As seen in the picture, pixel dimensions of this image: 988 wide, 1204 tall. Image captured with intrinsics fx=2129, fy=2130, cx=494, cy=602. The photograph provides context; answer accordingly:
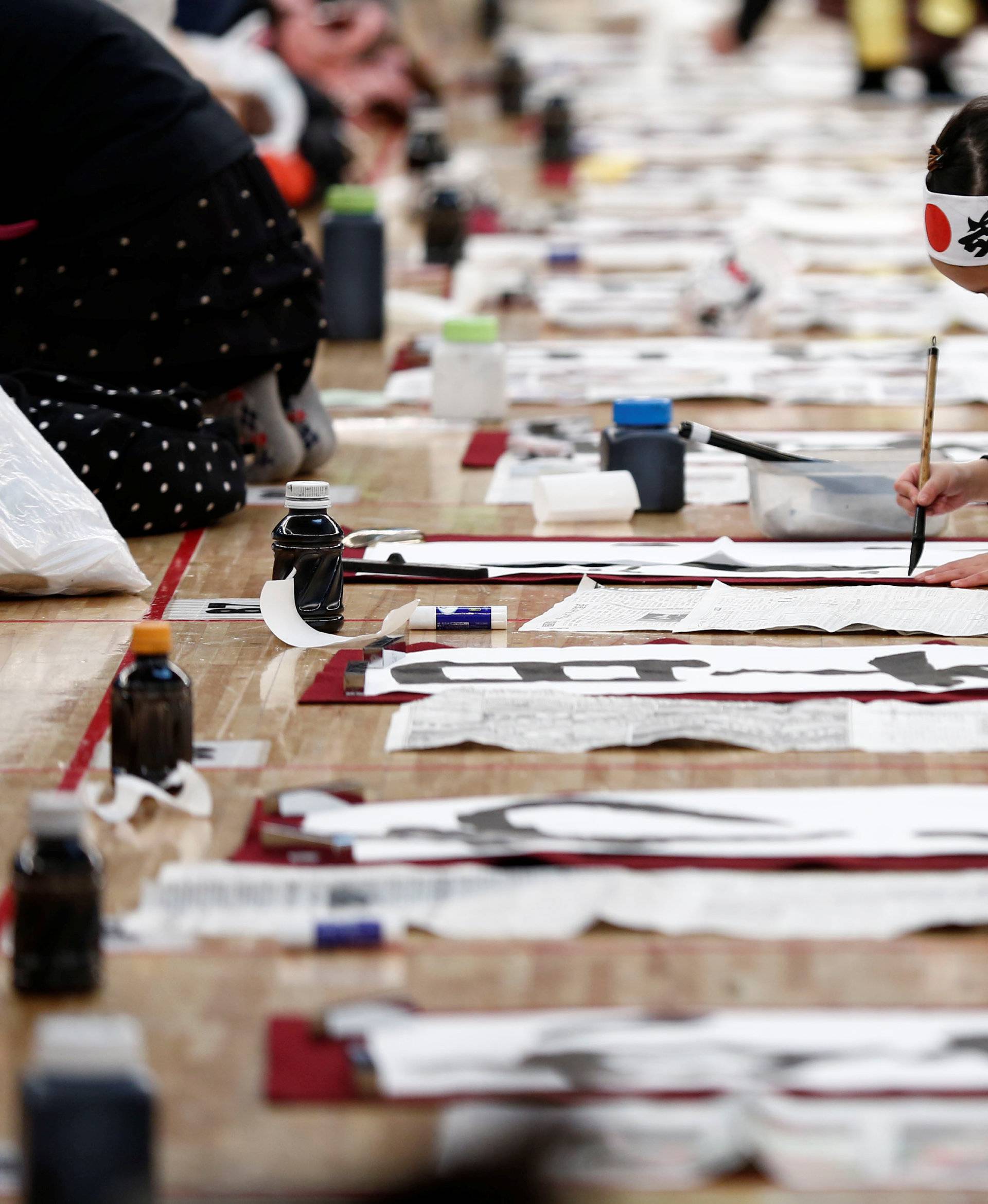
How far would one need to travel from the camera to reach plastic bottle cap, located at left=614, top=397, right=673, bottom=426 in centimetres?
296

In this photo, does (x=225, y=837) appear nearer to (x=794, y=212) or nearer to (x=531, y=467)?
(x=531, y=467)

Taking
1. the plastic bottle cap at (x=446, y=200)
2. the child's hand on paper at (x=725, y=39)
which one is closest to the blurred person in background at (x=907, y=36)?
the child's hand on paper at (x=725, y=39)

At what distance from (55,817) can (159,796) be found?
0.41 m

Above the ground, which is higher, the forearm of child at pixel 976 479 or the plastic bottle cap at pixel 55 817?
the plastic bottle cap at pixel 55 817

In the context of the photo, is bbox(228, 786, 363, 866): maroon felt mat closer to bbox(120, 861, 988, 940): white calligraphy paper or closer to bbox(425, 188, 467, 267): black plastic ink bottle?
bbox(120, 861, 988, 940): white calligraphy paper

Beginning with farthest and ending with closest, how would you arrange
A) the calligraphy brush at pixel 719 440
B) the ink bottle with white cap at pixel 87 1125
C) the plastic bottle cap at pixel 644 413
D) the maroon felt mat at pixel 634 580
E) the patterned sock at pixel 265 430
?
the patterned sock at pixel 265 430
the plastic bottle cap at pixel 644 413
the calligraphy brush at pixel 719 440
the maroon felt mat at pixel 634 580
the ink bottle with white cap at pixel 87 1125

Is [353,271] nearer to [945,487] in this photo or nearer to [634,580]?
[634,580]

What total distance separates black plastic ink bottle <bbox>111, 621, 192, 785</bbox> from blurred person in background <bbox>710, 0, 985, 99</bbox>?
8.75 m

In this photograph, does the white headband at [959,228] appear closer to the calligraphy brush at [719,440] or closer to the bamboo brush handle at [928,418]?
the bamboo brush handle at [928,418]

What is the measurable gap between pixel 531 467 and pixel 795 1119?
2.07m

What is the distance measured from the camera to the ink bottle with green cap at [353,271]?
441cm

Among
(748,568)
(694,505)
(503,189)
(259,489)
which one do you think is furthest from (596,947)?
(503,189)

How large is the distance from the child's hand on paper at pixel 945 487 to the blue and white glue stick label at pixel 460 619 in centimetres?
51

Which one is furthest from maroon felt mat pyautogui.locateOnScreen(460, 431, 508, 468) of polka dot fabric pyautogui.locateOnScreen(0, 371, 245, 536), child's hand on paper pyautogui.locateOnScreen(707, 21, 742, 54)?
child's hand on paper pyautogui.locateOnScreen(707, 21, 742, 54)
